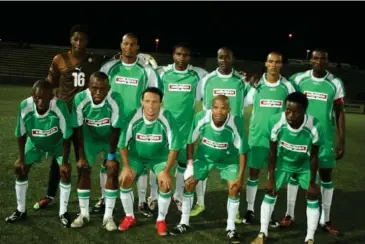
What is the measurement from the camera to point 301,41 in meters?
44.4

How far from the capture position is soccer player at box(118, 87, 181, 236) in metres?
4.49

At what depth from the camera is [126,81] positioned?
5188 mm

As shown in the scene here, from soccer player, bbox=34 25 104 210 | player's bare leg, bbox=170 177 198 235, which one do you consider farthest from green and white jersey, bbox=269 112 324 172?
soccer player, bbox=34 25 104 210

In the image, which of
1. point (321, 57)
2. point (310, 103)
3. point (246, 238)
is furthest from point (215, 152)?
point (321, 57)

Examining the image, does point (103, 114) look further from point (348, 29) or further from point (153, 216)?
point (348, 29)

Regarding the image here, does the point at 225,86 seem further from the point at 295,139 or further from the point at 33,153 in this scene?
the point at 33,153

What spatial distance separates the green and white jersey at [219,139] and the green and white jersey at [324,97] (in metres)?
0.91

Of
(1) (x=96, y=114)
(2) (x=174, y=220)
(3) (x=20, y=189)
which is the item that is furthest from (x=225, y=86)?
(3) (x=20, y=189)

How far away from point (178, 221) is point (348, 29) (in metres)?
41.2

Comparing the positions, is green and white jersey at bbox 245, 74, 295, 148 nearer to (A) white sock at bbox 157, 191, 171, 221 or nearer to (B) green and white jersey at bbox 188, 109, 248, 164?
(B) green and white jersey at bbox 188, 109, 248, 164

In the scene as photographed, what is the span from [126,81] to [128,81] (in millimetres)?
25

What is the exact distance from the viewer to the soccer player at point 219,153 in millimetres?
4453

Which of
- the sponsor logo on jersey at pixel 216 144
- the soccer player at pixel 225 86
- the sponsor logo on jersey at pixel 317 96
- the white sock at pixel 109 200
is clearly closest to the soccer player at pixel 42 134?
the white sock at pixel 109 200

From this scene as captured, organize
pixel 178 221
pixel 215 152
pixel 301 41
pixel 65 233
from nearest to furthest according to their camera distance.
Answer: pixel 65 233
pixel 215 152
pixel 178 221
pixel 301 41
